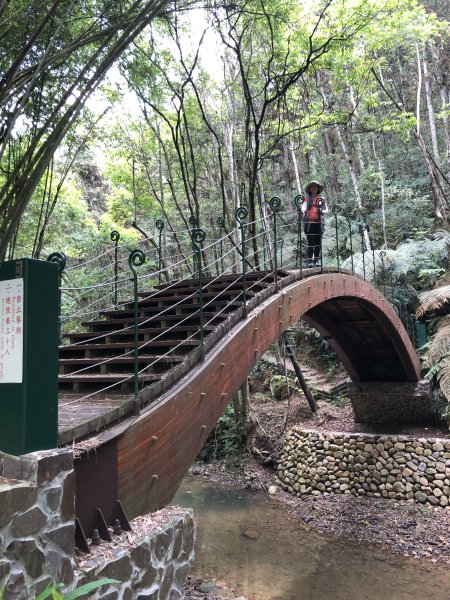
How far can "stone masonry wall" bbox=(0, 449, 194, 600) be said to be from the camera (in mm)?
2010

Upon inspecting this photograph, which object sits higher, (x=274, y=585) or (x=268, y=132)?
(x=268, y=132)

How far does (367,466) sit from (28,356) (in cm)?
772

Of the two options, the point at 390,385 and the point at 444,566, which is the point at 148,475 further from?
the point at 390,385

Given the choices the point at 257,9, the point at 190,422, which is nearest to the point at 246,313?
the point at 190,422

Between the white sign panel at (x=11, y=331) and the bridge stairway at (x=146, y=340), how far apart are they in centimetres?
95

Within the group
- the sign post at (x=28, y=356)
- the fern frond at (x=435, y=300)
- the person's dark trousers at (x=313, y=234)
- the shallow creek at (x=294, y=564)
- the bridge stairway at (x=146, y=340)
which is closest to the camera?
the sign post at (x=28, y=356)

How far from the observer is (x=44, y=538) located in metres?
2.15

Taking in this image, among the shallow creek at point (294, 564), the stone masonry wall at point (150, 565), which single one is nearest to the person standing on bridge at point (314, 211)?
the shallow creek at point (294, 564)

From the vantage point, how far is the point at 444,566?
5906mm

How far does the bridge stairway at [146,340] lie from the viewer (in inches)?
145

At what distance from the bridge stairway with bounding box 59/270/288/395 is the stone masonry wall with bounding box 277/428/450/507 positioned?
4.55 metres

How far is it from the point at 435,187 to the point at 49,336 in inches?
448

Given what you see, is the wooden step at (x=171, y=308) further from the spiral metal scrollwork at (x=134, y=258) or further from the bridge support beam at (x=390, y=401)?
the bridge support beam at (x=390, y=401)

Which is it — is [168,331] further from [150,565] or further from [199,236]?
[150,565]
